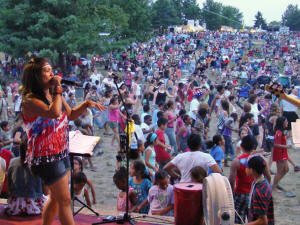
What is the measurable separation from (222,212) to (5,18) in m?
22.7

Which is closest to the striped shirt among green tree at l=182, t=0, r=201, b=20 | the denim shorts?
the denim shorts

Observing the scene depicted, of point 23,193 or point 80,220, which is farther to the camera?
point 23,193

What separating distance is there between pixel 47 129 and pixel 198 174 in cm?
197

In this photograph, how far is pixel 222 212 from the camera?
349 centimetres

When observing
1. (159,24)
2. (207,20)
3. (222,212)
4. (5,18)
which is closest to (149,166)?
(222,212)

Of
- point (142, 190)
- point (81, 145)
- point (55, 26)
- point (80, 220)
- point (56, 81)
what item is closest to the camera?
point (56, 81)

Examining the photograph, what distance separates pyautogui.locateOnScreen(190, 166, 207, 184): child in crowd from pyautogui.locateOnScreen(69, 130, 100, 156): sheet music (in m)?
1.20

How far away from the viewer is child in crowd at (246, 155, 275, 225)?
12.6 ft

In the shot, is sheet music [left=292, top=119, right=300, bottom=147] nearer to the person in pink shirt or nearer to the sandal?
the sandal

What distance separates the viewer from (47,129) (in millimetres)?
3225

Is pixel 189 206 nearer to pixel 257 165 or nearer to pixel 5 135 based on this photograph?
pixel 257 165

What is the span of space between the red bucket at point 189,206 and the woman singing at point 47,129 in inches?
42.1

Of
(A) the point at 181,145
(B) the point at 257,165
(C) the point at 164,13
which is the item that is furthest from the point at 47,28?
(C) the point at 164,13

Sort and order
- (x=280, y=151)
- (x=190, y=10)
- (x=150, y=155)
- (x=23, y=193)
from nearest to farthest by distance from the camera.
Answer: (x=23, y=193)
(x=150, y=155)
(x=280, y=151)
(x=190, y=10)
